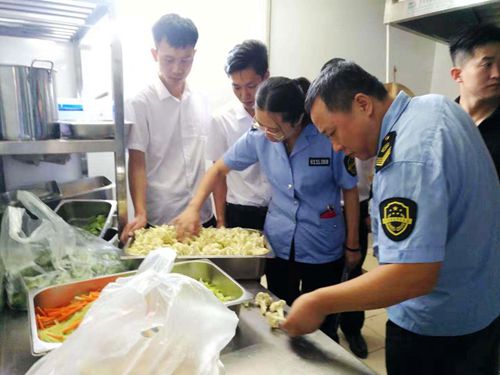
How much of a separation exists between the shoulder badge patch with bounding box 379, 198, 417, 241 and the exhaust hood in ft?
4.15

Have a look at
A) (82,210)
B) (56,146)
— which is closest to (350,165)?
(56,146)

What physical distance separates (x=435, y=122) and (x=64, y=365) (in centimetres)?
87

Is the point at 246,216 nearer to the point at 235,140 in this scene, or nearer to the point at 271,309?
the point at 235,140

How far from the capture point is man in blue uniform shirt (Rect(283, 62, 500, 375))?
75cm

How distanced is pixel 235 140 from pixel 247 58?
44 cm

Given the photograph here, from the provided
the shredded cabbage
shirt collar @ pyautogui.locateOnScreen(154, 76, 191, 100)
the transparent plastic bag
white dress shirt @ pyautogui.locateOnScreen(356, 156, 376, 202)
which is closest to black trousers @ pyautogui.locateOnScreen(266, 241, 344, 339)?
the shredded cabbage

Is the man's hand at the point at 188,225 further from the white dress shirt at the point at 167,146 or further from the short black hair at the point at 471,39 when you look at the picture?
the short black hair at the point at 471,39

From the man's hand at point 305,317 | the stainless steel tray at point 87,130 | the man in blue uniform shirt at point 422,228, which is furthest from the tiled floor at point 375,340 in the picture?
the stainless steel tray at point 87,130

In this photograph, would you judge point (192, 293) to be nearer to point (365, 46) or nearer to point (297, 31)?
point (297, 31)

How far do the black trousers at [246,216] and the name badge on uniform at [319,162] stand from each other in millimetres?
540

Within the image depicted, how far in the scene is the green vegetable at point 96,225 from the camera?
1.62m

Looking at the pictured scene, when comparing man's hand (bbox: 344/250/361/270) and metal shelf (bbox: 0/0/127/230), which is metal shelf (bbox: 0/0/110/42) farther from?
man's hand (bbox: 344/250/361/270)

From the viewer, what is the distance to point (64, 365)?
574 millimetres

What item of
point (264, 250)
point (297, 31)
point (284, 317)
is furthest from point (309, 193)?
point (297, 31)
